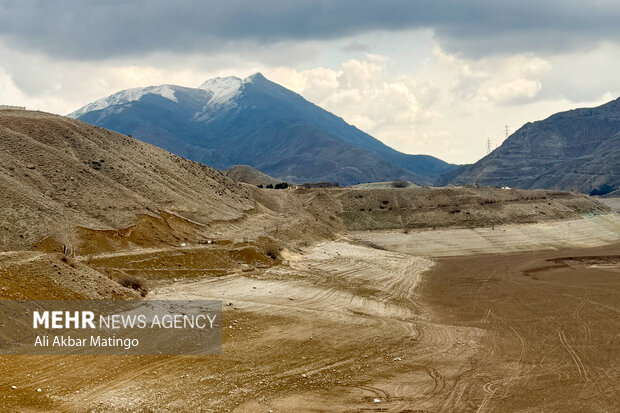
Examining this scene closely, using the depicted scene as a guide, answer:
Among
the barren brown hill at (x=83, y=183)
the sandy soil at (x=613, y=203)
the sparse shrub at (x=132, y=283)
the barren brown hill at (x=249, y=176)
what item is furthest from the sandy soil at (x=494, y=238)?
the barren brown hill at (x=249, y=176)

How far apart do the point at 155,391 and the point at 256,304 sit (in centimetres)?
1525

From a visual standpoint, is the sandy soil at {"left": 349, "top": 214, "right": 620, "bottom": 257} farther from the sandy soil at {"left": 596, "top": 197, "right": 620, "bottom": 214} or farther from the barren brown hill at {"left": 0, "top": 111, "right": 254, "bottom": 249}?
the sandy soil at {"left": 596, "top": 197, "right": 620, "bottom": 214}

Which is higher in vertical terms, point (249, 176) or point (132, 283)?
point (249, 176)

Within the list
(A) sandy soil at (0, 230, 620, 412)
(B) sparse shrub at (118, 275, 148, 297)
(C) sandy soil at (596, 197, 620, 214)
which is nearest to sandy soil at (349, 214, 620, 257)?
(A) sandy soil at (0, 230, 620, 412)

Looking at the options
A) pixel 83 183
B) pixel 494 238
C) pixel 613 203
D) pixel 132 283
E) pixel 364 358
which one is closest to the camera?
pixel 364 358

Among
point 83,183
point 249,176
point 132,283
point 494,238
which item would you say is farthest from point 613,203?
point 132,283

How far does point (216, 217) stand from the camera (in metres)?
65.5

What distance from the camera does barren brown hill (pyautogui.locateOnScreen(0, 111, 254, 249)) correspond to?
46375mm

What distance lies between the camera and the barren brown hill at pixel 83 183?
4638 centimetres

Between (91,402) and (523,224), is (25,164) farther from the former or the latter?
(523,224)

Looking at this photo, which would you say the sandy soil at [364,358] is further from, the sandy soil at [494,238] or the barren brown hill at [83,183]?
the sandy soil at [494,238]

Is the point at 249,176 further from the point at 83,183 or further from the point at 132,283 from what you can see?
the point at 132,283

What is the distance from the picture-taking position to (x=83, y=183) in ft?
182

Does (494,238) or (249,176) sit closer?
(494,238)
